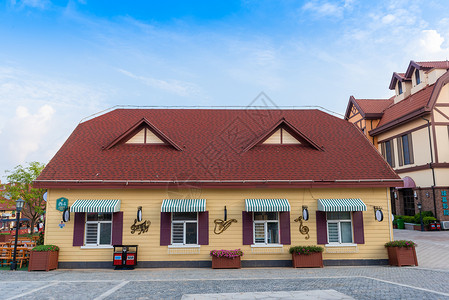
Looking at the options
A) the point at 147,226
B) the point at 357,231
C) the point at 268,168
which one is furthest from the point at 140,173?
the point at 357,231

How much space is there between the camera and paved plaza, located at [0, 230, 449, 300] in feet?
28.5

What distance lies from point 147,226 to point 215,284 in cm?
491

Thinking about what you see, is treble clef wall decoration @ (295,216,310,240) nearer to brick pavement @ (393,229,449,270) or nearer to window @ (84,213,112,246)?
brick pavement @ (393,229,449,270)

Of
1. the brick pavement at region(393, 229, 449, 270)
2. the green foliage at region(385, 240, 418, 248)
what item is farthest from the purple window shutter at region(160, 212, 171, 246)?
the brick pavement at region(393, 229, 449, 270)

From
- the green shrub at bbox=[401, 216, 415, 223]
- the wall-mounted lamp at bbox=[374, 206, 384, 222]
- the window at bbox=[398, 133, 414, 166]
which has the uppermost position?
the window at bbox=[398, 133, 414, 166]

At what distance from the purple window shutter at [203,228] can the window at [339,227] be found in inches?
217

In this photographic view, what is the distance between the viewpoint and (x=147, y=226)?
45.2ft

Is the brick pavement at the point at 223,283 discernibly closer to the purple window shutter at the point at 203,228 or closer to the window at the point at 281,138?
the purple window shutter at the point at 203,228

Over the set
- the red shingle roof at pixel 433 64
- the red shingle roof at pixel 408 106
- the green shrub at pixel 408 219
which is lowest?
the green shrub at pixel 408 219

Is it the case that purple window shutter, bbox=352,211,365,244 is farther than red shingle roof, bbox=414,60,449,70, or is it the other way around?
red shingle roof, bbox=414,60,449,70

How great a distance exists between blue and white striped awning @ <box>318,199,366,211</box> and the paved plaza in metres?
2.45

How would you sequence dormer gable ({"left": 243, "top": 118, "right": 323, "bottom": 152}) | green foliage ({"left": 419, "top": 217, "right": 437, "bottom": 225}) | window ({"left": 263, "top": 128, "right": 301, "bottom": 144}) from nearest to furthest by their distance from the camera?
dormer gable ({"left": 243, "top": 118, "right": 323, "bottom": 152})
window ({"left": 263, "top": 128, "right": 301, "bottom": 144})
green foliage ({"left": 419, "top": 217, "right": 437, "bottom": 225})

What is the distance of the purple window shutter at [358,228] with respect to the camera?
13992mm

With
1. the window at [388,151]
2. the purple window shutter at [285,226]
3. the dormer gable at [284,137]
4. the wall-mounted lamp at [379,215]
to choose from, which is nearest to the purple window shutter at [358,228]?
the wall-mounted lamp at [379,215]
